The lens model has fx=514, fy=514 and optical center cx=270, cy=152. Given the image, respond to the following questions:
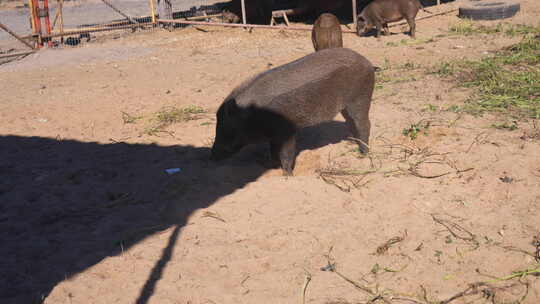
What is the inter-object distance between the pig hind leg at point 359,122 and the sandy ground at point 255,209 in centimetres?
16

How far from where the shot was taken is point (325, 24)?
22.6ft

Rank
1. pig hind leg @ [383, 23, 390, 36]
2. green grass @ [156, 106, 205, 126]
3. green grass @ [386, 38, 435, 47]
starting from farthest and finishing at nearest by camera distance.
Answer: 1. pig hind leg @ [383, 23, 390, 36]
2. green grass @ [386, 38, 435, 47]
3. green grass @ [156, 106, 205, 126]

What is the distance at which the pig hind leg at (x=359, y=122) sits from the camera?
538 centimetres

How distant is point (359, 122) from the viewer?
17.8 ft

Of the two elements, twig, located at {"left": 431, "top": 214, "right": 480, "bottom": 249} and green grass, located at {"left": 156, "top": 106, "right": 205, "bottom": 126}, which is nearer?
twig, located at {"left": 431, "top": 214, "right": 480, "bottom": 249}

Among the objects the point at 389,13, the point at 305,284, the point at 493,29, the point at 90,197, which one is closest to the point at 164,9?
the point at 389,13

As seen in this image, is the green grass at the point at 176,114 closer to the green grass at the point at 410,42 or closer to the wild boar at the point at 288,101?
the wild boar at the point at 288,101

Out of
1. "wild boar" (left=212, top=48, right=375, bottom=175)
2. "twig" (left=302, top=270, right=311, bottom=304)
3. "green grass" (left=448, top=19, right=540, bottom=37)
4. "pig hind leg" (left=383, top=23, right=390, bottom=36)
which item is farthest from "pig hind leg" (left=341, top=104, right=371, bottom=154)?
"pig hind leg" (left=383, top=23, right=390, bottom=36)

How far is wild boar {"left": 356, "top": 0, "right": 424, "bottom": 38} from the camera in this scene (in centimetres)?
1158

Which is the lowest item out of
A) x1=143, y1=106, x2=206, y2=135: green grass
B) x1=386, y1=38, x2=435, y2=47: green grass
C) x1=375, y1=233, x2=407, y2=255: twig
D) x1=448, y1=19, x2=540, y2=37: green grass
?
x1=375, y1=233, x2=407, y2=255: twig

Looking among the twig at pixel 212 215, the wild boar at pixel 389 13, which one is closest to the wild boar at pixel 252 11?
the wild boar at pixel 389 13

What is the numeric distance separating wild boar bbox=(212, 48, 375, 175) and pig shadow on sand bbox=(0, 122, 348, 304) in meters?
0.40

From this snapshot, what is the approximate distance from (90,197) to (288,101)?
2.09m

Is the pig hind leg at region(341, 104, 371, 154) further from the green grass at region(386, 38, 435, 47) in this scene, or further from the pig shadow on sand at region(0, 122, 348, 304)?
the green grass at region(386, 38, 435, 47)
